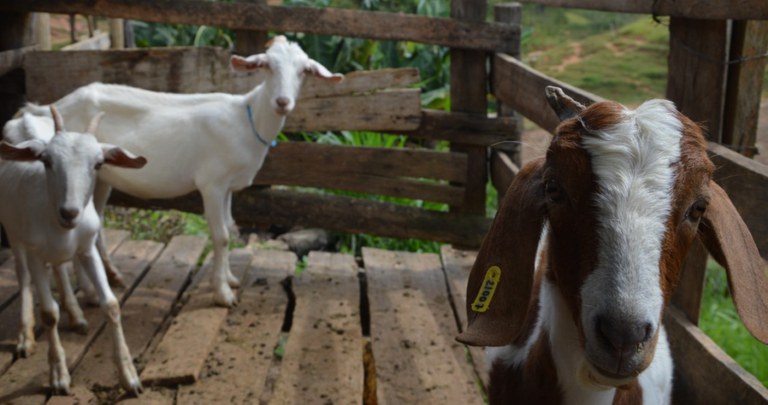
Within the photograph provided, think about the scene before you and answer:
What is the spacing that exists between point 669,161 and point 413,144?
699 cm

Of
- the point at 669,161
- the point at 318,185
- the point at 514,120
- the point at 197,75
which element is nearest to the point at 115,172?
the point at 197,75

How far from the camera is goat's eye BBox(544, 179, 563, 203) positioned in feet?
7.08

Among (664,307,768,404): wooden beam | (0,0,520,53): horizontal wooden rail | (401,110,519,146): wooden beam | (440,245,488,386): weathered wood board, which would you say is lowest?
(440,245,488,386): weathered wood board

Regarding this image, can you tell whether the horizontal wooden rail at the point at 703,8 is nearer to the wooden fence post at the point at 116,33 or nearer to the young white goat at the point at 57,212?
the young white goat at the point at 57,212

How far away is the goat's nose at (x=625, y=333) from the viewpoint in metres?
1.86

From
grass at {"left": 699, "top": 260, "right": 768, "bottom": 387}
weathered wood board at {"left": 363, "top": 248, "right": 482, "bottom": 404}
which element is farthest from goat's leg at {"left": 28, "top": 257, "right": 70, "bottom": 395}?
grass at {"left": 699, "top": 260, "right": 768, "bottom": 387}

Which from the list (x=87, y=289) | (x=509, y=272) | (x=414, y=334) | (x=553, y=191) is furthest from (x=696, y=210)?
(x=87, y=289)

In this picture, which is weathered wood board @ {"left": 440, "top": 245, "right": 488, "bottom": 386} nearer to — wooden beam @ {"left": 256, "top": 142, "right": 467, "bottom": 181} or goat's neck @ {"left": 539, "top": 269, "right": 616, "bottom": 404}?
wooden beam @ {"left": 256, "top": 142, "right": 467, "bottom": 181}

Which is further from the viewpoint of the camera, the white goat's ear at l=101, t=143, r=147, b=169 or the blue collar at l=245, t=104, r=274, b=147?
the blue collar at l=245, t=104, r=274, b=147

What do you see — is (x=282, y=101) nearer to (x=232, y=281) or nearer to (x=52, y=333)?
(x=232, y=281)

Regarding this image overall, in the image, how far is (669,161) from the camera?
2.04 metres

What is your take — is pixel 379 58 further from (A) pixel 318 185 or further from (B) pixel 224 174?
(B) pixel 224 174

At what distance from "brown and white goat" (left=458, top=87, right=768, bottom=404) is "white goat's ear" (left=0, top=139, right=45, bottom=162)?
101 inches

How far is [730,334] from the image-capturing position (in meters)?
4.96
